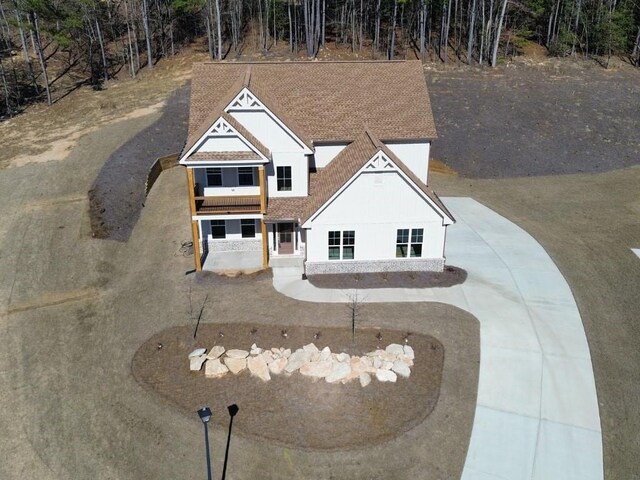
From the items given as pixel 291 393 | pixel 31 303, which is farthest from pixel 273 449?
pixel 31 303

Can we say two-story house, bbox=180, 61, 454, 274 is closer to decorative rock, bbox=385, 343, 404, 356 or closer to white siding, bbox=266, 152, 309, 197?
white siding, bbox=266, 152, 309, 197

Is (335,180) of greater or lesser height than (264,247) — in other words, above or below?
above

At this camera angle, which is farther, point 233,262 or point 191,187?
point 233,262

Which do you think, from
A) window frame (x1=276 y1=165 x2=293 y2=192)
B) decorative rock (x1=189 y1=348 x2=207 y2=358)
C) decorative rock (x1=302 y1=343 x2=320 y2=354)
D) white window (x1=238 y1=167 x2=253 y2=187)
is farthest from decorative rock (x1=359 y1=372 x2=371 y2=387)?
white window (x1=238 y1=167 x2=253 y2=187)

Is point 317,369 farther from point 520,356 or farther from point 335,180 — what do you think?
point 335,180

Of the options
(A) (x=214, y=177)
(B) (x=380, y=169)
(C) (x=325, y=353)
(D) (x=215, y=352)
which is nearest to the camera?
(C) (x=325, y=353)

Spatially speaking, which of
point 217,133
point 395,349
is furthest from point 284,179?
point 395,349
